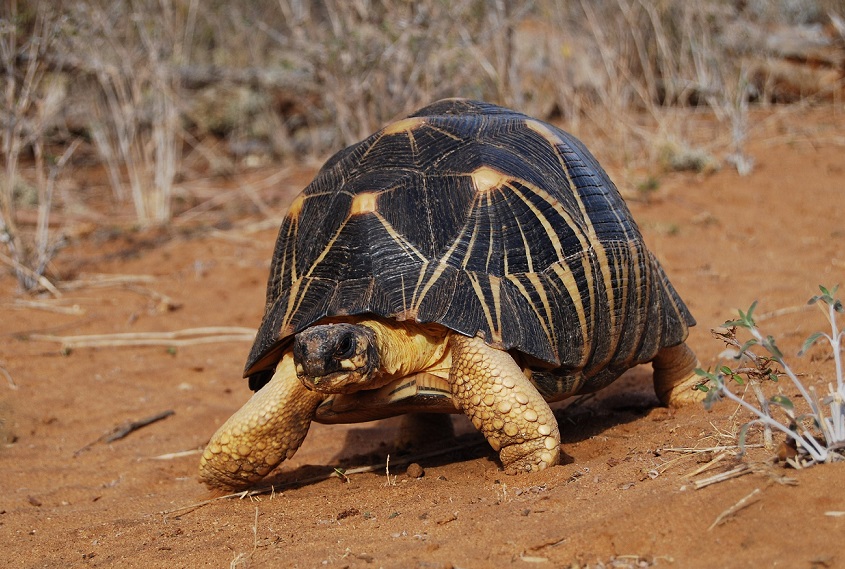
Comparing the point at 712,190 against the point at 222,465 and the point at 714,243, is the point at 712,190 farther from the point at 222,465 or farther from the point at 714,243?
the point at 222,465

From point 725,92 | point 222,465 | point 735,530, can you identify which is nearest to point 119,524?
point 222,465

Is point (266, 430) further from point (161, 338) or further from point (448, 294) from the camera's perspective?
point (161, 338)

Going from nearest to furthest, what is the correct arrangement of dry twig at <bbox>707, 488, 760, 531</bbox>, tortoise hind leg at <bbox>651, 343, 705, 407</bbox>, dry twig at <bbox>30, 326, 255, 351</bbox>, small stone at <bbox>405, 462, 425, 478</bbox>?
dry twig at <bbox>707, 488, 760, 531</bbox> → small stone at <bbox>405, 462, 425, 478</bbox> → tortoise hind leg at <bbox>651, 343, 705, 407</bbox> → dry twig at <bbox>30, 326, 255, 351</bbox>

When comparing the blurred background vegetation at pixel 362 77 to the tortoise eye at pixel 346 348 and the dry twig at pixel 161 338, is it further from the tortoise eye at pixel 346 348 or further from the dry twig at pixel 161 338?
the tortoise eye at pixel 346 348

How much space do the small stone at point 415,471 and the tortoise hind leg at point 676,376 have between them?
135cm

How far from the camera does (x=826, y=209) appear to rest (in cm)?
867

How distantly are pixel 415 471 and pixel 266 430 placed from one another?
0.63 m

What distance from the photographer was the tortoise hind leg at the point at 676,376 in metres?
4.38

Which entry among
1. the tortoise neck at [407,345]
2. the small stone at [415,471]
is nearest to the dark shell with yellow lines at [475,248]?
the tortoise neck at [407,345]

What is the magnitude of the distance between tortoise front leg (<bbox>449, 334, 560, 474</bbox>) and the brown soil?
0.27ft

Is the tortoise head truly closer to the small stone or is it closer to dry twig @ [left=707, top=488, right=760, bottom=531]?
the small stone

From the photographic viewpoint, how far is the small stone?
146 inches

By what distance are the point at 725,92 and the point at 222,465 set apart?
8.24m

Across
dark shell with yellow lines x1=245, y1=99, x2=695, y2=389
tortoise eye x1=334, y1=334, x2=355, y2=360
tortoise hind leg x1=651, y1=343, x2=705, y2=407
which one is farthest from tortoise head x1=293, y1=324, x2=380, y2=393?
tortoise hind leg x1=651, y1=343, x2=705, y2=407
